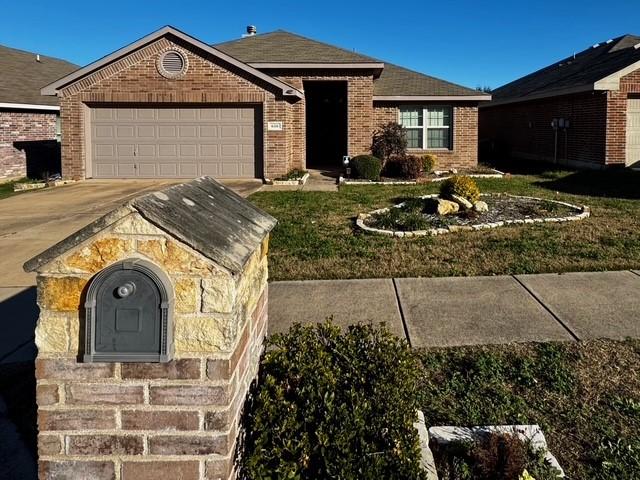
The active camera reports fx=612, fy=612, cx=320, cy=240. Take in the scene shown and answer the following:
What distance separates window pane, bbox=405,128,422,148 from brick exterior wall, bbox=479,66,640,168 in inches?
213

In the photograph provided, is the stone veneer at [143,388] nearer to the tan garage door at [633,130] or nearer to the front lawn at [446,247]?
the front lawn at [446,247]

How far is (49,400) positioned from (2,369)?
279 centimetres

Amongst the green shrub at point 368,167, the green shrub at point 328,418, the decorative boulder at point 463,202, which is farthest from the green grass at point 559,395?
the green shrub at point 368,167

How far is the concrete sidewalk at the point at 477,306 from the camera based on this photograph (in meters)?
5.26

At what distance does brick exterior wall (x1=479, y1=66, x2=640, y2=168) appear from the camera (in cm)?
1938

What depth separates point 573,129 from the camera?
21844 millimetres

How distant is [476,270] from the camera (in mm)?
7457

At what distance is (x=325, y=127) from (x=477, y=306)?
20.2m

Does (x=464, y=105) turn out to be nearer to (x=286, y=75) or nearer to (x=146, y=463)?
(x=286, y=75)

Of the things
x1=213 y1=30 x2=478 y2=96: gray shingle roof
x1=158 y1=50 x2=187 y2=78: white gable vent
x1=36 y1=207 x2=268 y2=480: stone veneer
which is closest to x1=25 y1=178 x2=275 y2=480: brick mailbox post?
x1=36 y1=207 x2=268 y2=480: stone veneer

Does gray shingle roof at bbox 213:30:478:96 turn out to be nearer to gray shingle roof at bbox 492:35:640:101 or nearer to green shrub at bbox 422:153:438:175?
green shrub at bbox 422:153:438:175

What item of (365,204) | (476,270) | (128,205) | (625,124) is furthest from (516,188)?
(128,205)

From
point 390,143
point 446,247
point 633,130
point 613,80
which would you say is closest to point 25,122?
point 390,143

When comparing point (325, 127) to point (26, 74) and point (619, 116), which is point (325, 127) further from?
point (26, 74)
